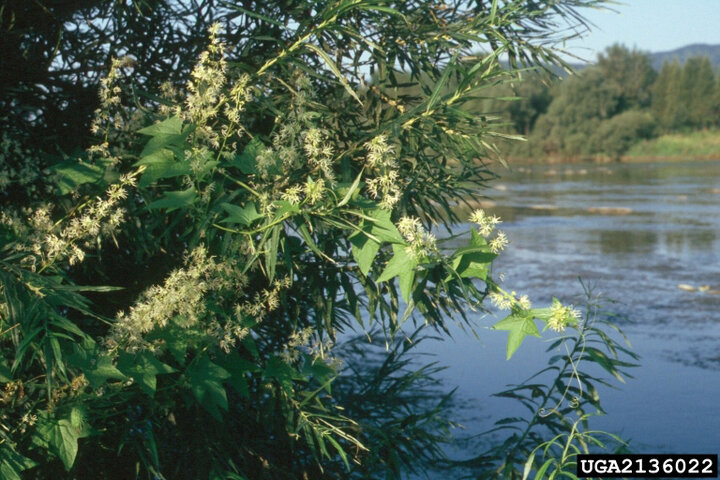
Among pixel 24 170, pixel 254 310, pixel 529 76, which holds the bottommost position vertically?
pixel 254 310

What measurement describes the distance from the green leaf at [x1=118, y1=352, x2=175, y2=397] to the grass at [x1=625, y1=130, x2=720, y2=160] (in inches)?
1998

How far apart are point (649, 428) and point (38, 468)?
181 inches

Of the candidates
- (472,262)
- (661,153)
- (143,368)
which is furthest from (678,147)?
(143,368)

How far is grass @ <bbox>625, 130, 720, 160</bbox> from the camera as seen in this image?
1934 inches

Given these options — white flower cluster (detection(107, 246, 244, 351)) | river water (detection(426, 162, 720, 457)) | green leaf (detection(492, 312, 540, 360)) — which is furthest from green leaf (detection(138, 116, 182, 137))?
river water (detection(426, 162, 720, 457))

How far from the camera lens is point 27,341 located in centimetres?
177

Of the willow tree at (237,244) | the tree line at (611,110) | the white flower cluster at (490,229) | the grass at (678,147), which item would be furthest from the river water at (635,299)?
the grass at (678,147)

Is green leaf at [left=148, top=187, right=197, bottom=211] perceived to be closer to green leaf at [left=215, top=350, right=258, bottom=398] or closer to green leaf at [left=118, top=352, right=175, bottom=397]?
green leaf at [left=118, top=352, right=175, bottom=397]

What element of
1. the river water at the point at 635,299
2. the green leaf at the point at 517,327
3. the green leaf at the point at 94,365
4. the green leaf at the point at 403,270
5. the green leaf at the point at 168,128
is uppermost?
the green leaf at the point at 168,128

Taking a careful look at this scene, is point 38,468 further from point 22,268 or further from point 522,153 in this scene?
point 522,153

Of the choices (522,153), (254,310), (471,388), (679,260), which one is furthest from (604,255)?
(522,153)

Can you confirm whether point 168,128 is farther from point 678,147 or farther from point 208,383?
point 678,147

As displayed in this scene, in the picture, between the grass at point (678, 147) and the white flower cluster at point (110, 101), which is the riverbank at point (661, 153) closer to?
the grass at point (678, 147)

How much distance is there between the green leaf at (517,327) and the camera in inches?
69.1
